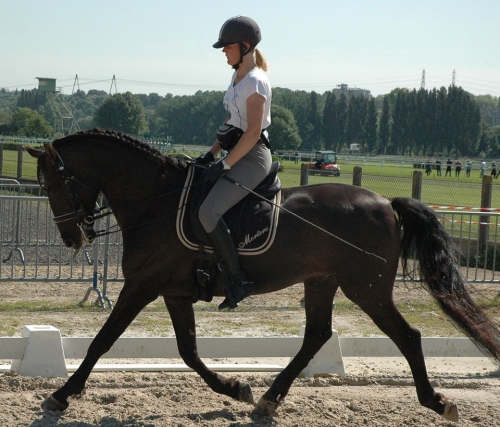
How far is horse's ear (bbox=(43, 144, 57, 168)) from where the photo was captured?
570cm

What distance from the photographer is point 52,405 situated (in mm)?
5527

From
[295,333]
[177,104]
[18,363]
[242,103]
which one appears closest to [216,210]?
[242,103]

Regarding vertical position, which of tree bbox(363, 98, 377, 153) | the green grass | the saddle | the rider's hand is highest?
tree bbox(363, 98, 377, 153)

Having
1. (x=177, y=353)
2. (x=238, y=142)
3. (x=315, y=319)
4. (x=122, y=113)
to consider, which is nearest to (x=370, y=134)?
(x=122, y=113)

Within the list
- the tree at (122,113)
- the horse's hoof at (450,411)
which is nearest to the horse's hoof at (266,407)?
the horse's hoof at (450,411)

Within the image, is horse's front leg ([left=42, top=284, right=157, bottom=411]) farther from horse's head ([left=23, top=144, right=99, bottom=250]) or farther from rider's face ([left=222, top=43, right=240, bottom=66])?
rider's face ([left=222, top=43, right=240, bottom=66])

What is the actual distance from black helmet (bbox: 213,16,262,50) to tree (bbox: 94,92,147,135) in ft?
145

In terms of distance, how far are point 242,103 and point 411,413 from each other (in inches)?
106

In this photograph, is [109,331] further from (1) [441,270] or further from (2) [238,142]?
(1) [441,270]

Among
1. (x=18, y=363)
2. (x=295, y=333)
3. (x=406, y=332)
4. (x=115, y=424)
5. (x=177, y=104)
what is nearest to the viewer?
(x=115, y=424)

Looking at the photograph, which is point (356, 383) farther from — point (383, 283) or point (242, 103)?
point (242, 103)

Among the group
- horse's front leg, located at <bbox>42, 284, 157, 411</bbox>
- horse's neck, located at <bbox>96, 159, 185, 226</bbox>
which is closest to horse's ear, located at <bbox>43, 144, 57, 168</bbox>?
horse's neck, located at <bbox>96, 159, 185, 226</bbox>

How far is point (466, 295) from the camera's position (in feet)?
20.1

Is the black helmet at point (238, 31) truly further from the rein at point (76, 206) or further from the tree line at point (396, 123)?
the tree line at point (396, 123)
